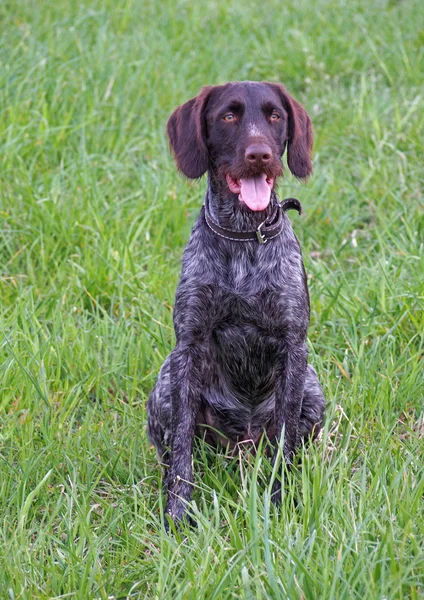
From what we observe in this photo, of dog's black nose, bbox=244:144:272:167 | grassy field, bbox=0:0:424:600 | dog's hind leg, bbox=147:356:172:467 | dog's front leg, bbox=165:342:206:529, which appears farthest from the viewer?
dog's hind leg, bbox=147:356:172:467

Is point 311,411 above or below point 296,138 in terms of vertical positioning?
below

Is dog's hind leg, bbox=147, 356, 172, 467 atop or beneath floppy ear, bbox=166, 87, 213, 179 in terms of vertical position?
beneath

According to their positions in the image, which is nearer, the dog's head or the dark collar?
the dog's head

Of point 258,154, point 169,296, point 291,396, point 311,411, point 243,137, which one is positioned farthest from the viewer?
point 169,296

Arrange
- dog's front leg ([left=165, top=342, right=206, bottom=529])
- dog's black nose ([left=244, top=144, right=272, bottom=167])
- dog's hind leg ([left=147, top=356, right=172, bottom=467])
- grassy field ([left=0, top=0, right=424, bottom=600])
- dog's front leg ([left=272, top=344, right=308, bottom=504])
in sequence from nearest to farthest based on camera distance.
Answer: grassy field ([left=0, top=0, right=424, bottom=600])
dog's black nose ([left=244, top=144, right=272, bottom=167])
dog's front leg ([left=165, top=342, right=206, bottom=529])
dog's front leg ([left=272, top=344, right=308, bottom=504])
dog's hind leg ([left=147, top=356, right=172, bottom=467])

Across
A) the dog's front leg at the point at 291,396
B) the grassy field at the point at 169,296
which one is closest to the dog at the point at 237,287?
the dog's front leg at the point at 291,396

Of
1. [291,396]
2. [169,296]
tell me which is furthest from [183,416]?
[169,296]

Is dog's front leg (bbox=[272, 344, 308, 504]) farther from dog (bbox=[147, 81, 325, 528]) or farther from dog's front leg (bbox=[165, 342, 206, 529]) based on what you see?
dog's front leg (bbox=[165, 342, 206, 529])

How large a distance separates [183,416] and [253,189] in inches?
37.7

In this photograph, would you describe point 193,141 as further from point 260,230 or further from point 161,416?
point 161,416

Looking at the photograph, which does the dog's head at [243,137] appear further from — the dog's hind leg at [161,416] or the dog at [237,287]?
the dog's hind leg at [161,416]

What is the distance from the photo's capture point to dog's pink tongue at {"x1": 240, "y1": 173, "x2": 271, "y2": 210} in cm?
359

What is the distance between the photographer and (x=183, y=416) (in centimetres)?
368

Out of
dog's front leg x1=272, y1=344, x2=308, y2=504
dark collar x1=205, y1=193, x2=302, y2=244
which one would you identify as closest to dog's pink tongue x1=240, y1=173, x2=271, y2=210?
dark collar x1=205, y1=193, x2=302, y2=244
